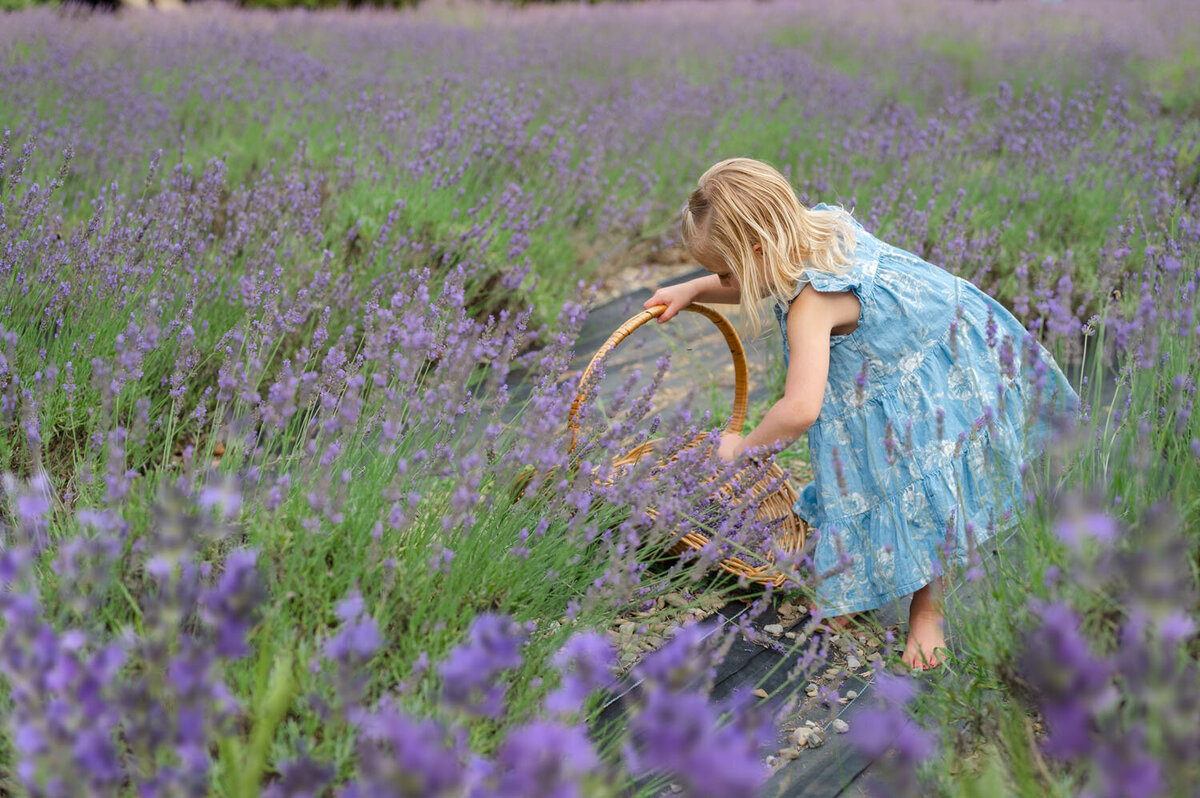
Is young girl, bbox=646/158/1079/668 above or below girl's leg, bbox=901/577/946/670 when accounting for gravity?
above

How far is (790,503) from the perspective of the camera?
2680 millimetres

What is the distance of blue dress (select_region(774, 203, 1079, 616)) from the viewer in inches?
86.7

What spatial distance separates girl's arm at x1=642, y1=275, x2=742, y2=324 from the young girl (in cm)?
15

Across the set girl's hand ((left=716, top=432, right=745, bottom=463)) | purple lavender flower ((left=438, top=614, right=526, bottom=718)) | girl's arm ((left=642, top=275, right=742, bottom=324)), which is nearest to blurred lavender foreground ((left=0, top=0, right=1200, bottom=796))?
purple lavender flower ((left=438, top=614, right=526, bottom=718))

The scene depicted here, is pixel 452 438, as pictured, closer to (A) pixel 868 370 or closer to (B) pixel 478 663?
(A) pixel 868 370

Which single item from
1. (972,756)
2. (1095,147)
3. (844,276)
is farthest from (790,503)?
(1095,147)

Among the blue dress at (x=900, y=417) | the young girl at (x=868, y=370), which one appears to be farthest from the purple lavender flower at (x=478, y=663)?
the blue dress at (x=900, y=417)

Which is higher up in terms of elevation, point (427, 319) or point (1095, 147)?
point (1095, 147)

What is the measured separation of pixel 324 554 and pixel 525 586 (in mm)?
385

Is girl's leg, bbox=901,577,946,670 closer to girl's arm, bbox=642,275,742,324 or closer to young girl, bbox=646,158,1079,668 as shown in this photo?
young girl, bbox=646,158,1079,668

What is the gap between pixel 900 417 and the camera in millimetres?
2270

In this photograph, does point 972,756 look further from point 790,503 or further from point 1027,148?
point 1027,148

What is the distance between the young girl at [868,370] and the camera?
2184 millimetres

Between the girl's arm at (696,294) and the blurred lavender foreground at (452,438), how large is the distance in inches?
13.2
